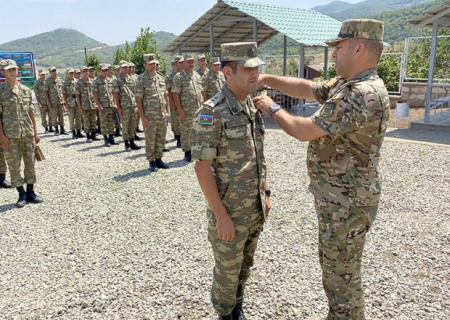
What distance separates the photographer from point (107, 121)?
1012 centimetres

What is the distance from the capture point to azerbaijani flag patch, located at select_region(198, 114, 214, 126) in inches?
90.0

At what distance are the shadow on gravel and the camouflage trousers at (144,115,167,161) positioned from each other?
0.86 ft

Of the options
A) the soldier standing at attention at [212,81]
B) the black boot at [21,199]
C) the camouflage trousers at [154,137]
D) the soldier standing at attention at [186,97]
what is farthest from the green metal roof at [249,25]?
the black boot at [21,199]

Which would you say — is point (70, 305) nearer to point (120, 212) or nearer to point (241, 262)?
point (241, 262)

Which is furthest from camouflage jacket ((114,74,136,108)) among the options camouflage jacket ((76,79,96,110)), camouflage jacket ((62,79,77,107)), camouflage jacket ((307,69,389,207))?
camouflage jacket ((307,69,389,207))

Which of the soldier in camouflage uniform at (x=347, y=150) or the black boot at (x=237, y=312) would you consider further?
the black boot at (x=237, y=312)

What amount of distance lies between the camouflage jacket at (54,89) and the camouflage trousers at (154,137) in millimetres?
6452

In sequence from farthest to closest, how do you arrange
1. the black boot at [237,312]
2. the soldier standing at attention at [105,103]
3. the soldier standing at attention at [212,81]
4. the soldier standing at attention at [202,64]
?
1. the soldier standing at attention at [105,103]
2. the soldier standing at attention at [202,64]
3. the soldier standing at attention at [212,81]
4. the black boot at [237,312]

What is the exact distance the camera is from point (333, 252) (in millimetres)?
2398

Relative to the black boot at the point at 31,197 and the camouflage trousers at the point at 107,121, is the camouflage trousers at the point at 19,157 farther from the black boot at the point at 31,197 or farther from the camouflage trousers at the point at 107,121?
the camouflage trousers at the point at 107,121

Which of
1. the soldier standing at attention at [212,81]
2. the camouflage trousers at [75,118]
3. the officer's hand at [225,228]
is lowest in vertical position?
the camouflage trousers at [75,118]

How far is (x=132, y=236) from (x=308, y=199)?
7.95 ft

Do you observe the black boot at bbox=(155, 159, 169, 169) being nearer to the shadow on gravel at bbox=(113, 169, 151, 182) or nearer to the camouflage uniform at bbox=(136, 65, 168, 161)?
the camouflage uniform at bbox=(136, 65, 168, 161)

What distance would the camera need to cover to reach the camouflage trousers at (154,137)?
7.11 meters
